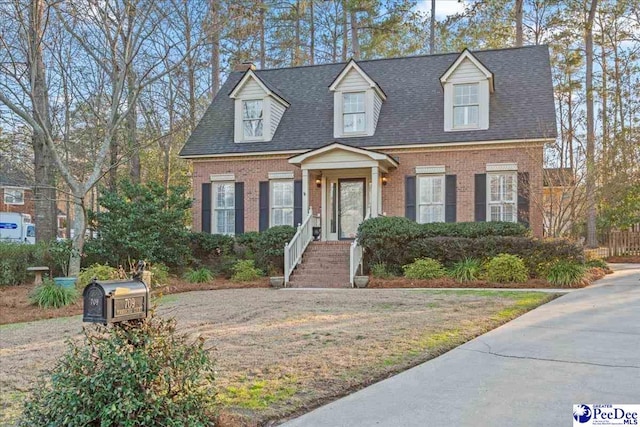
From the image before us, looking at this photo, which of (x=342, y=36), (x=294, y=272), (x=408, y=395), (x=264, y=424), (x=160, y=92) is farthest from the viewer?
(x=342, y=36)

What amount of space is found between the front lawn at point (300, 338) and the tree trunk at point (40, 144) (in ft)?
19.9

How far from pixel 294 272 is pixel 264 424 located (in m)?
11.4

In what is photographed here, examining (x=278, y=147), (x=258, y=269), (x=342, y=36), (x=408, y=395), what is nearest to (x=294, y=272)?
(x=258, y=269)

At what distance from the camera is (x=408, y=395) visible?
4422mm

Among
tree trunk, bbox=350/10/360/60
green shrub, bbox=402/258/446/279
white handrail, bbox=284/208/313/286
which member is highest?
tree trunk, bbox=350/10/360/60

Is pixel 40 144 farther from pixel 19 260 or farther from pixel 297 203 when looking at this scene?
pixel 297 203

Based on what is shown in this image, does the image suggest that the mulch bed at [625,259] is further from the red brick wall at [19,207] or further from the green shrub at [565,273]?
the red brick wall at [19,207]

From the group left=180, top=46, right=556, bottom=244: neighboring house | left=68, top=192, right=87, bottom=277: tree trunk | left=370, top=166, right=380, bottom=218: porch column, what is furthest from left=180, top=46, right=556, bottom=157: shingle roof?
left=68, top=192, right=87, bottom=277: tree trunk

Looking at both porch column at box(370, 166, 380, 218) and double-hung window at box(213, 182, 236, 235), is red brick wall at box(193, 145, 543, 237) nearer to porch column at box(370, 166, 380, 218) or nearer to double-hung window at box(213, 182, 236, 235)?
double-hung window at box(213, 182, 236, 235)

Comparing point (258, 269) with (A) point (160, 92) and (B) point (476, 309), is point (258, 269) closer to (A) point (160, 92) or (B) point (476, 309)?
(B) point (476, 309)

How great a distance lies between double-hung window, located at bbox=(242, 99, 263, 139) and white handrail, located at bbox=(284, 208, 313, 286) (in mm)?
4054

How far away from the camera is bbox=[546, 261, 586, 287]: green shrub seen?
41.4 feet

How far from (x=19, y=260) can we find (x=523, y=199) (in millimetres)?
14480

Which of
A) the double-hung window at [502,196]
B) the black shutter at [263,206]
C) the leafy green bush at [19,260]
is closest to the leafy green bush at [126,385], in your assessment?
the leafy green bush at [19,260]
